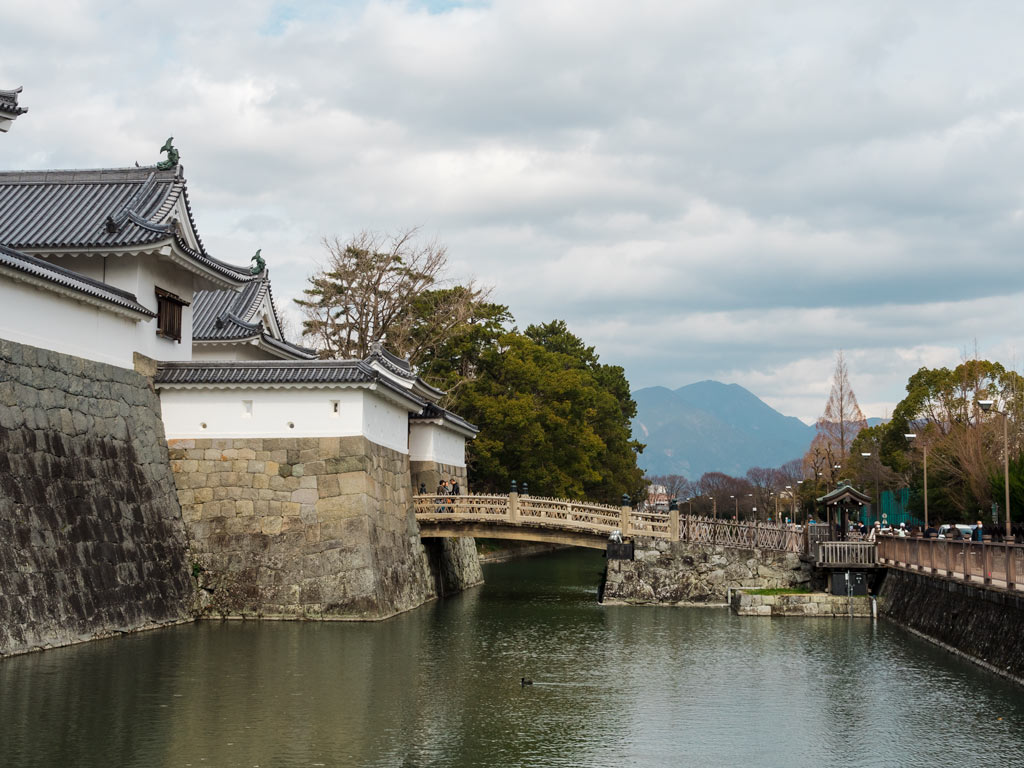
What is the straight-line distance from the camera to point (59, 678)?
48.2ft

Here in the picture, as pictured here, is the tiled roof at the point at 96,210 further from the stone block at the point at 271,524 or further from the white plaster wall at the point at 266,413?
the stone block at the point at 271,524

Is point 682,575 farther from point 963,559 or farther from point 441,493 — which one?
point 963,559

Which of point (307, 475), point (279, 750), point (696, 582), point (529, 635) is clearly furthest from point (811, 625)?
point (279, 750)

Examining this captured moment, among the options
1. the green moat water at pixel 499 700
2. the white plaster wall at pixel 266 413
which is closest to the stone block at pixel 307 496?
the white plaster wall at pixel 266 413

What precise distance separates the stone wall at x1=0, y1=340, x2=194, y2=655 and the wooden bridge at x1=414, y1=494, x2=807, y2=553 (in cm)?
798

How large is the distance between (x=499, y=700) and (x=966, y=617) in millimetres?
9168

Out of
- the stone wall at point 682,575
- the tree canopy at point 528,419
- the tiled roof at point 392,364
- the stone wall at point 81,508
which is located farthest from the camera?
the tree canopy at point 528,419

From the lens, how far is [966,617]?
18734 millimetres

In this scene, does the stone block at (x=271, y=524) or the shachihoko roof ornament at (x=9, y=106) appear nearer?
the shachihoko roof ornament at (x=9, y=106)

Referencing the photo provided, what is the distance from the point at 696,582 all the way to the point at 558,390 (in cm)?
2755

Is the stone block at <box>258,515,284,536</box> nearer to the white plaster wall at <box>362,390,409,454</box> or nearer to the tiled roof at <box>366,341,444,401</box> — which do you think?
the white plaster wall at <box>362,390,409,454</box>

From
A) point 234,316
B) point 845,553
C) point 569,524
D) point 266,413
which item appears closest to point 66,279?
point 266,413

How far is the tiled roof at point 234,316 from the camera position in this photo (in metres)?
29.3

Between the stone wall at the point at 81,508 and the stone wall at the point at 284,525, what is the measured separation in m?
0.59
